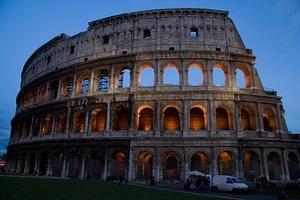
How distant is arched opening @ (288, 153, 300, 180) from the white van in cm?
1066

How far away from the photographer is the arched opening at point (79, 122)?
28922 millimetres

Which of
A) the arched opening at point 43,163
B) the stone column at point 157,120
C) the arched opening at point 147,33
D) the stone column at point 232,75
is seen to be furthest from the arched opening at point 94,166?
the stone column at point 232,75

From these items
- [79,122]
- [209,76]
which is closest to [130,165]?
[79,122]

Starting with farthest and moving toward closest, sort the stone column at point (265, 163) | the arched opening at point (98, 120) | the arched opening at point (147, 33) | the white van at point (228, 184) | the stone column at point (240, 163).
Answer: the arched opening at point (147, 33) → the arched opening at point (98, 120) → the stone column at point (265, 163) → the stone column at point (240, 163) → the white van at point (228, 184)

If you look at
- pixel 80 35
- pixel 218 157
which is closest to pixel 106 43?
pixel 80 35

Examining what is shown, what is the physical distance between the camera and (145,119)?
2733cm

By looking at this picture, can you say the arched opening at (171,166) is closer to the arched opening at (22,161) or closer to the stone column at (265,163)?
the stone column at (265,163)

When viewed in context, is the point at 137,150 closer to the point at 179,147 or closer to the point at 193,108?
the point at 179,147

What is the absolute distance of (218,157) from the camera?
2528 centimetres

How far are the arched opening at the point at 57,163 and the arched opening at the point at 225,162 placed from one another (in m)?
15.8

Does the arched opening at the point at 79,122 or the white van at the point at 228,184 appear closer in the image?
the white van at the point at 228,184

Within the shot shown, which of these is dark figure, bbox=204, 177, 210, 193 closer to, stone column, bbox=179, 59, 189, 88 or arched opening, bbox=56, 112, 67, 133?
stone column, bbox=179, 59, 189, 88

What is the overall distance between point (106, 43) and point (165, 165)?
14640 mm

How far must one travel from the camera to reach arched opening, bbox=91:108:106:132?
2853cm
